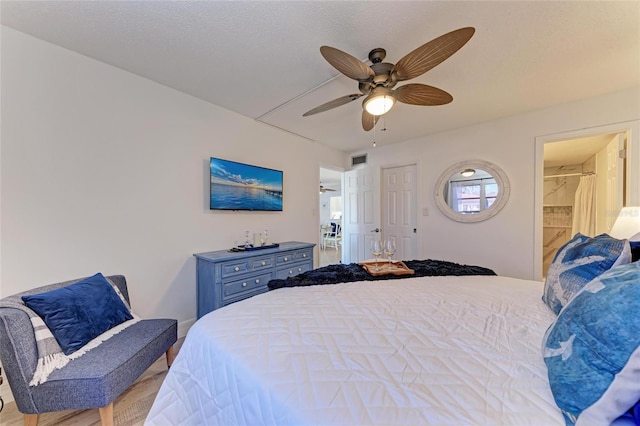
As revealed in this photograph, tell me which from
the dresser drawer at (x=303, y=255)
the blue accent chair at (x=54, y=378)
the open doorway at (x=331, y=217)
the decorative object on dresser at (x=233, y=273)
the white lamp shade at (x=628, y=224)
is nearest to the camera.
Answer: the blue accent chair at (x=54, y=378)

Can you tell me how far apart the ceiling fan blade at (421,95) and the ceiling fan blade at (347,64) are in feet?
1.04

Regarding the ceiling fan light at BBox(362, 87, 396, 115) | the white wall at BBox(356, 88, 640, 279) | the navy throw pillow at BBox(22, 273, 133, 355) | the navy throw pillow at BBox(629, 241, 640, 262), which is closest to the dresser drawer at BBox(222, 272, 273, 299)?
the navy throw pillow at BBox(22, 273, 133, 355)

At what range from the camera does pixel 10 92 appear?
1.65 m

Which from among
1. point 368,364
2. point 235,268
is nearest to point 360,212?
point 235,268

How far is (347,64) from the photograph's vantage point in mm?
1496

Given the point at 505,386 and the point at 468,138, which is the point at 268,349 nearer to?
the point at 505,386

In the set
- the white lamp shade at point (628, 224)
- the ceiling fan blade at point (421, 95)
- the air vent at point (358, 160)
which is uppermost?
the air vent at point (358, 160)

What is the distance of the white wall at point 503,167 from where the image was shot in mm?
2641

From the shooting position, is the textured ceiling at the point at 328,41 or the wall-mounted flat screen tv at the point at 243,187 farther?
the wall-mounted flat screen tv at the point at 243,187

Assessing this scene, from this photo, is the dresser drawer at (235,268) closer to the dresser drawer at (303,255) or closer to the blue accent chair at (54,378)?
the dresser drawer at (303,255)

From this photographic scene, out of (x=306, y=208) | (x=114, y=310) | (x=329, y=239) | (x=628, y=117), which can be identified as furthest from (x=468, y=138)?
(x=329, y=239)

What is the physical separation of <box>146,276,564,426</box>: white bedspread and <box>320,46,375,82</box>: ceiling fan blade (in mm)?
1406

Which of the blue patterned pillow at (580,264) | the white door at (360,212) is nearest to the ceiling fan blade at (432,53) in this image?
the blue patterned pillow at (580,264)

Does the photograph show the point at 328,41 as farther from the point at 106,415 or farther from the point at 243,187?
the point at 106,415
